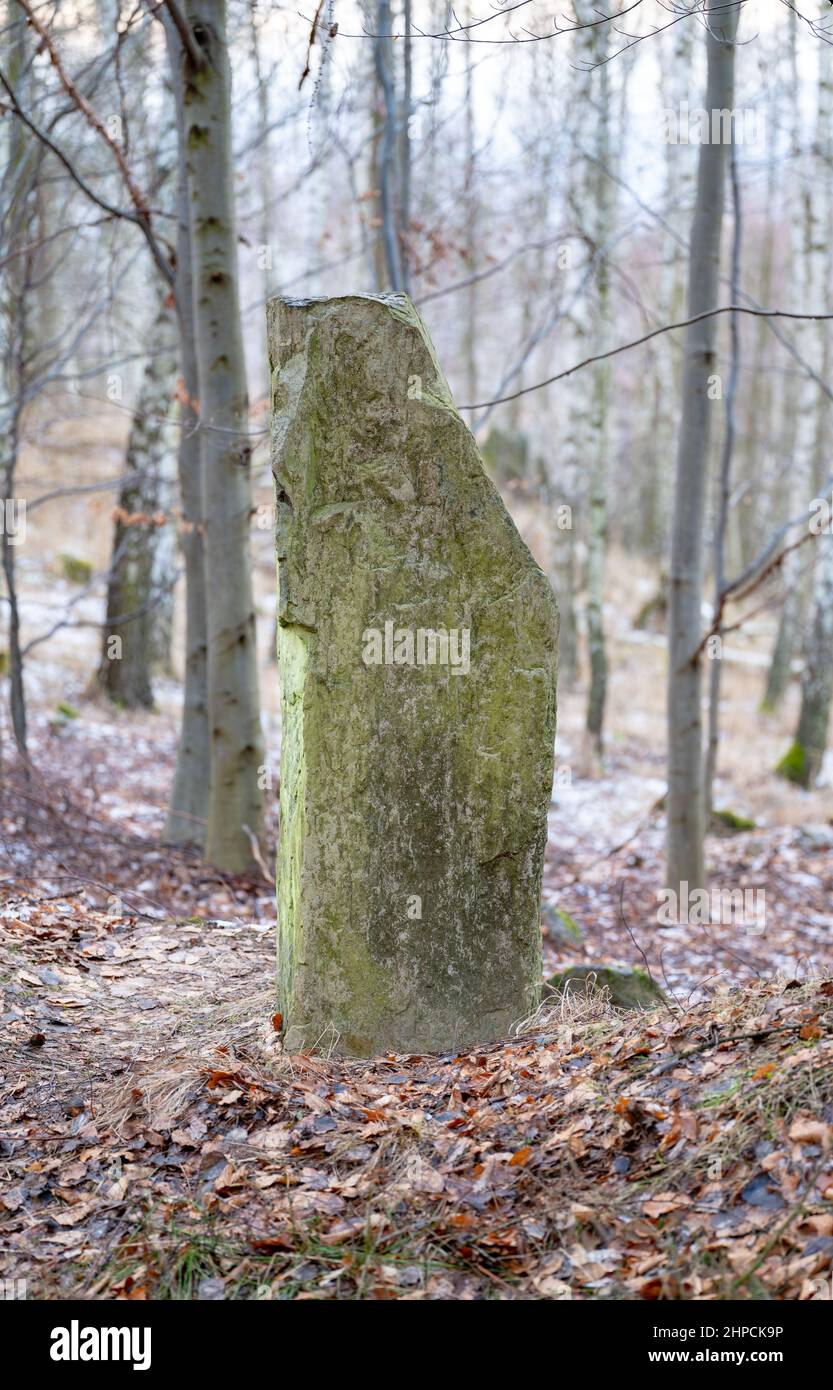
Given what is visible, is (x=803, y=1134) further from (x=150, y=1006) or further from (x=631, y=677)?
(x=631, y=677)

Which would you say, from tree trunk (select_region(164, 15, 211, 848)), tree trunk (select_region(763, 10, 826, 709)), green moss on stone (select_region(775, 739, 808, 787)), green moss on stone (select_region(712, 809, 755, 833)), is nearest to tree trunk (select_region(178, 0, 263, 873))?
tree trunk (select_region(164, 15, 211, 848))

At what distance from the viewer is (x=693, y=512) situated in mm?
7605

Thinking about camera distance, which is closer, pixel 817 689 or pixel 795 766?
pixel 817 689

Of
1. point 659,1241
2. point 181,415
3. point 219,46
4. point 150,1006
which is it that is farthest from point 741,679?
point 659,1241

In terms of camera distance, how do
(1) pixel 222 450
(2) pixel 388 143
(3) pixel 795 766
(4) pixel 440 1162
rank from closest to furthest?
(4) pixel 440 1162
(1) pixel 222 450
(2) pixel 388 143
(3) pixel 795 766

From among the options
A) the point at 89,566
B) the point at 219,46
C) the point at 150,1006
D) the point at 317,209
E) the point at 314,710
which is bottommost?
the point at 150,1006

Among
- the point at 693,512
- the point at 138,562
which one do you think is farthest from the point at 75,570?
the point at 693,512

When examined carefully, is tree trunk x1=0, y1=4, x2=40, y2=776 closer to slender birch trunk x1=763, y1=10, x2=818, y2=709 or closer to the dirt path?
the dirt path

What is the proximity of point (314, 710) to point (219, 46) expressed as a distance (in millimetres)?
4822

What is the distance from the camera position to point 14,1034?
4.33m

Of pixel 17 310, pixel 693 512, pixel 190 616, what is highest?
pixel 17 310

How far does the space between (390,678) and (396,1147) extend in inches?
61.3

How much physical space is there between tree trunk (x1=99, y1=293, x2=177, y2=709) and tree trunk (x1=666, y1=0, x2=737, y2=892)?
5.79 meters

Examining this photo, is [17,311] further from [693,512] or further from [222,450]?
[693,512]
